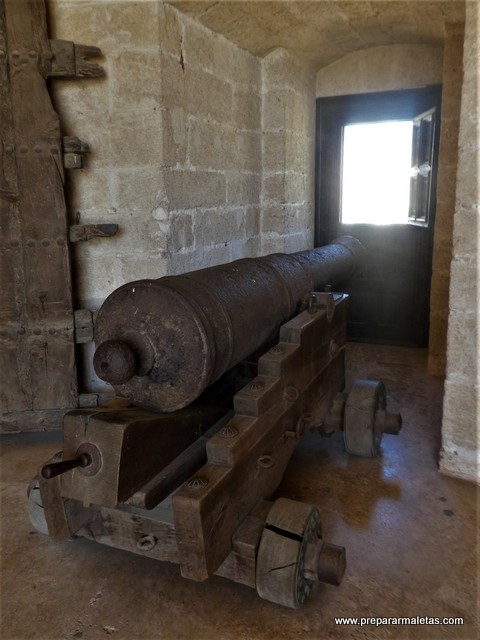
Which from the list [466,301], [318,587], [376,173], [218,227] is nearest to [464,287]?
[466,301]

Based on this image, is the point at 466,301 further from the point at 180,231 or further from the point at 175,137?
the point at 175,137

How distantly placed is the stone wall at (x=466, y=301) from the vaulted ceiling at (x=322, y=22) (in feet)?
4.23

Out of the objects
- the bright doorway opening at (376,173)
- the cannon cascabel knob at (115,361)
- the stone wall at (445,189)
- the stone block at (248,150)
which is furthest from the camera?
the bright doorway opening at (376,173)

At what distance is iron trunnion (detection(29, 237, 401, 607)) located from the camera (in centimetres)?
150

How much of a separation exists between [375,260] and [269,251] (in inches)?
43.5

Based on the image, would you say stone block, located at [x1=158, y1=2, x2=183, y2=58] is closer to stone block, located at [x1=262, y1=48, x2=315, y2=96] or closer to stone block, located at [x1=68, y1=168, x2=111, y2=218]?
stone block, located at [x1=68, y1=168, x2=111, y2=218]

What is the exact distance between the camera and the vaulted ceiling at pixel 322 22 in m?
3.09

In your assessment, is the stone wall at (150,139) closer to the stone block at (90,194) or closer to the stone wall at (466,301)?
the stone block at (90,194)

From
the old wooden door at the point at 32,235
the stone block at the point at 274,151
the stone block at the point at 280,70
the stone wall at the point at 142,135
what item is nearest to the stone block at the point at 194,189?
the stone wall at the point at 142,135

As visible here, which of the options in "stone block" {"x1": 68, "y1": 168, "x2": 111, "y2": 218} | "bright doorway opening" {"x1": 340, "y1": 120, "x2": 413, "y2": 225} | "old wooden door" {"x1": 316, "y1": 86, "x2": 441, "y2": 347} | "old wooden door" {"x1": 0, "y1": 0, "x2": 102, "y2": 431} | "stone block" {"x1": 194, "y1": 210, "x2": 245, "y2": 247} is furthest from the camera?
"bright doorway opening" {"x1": 340, "y1": 120, "x2": 413, "y2": 225}

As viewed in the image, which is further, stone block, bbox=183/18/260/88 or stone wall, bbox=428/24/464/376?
stone wall, bbox=428/24/464/376

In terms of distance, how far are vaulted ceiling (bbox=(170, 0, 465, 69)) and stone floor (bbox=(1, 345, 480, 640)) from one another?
2497mm

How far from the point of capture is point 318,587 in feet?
5.83

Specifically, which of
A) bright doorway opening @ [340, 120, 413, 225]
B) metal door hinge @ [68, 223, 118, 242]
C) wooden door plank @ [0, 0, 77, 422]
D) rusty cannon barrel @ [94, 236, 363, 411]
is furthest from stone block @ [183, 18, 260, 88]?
rusty cannon barrel @ [94, 236, 363, 411]
